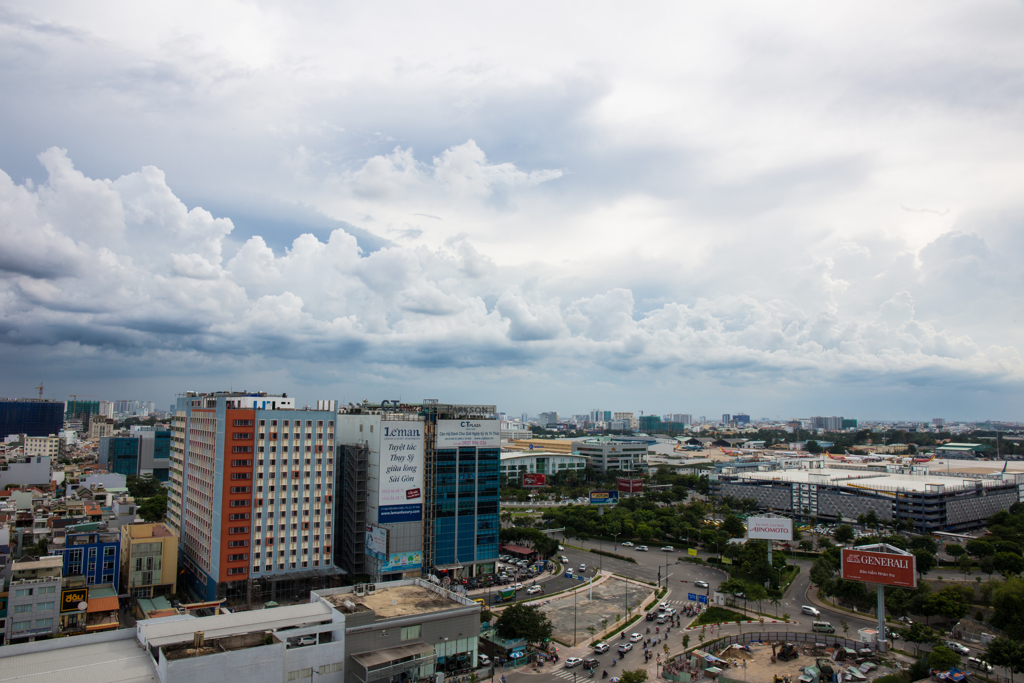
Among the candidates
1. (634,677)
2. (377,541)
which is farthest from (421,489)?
(634,677)

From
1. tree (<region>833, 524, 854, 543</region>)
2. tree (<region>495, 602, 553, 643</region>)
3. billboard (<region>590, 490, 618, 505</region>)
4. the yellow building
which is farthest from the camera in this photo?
billboard (<region>590, 490, 618, 505</region>)

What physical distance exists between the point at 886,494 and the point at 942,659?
80.6 metres

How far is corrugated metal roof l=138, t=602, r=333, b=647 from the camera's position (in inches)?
1641

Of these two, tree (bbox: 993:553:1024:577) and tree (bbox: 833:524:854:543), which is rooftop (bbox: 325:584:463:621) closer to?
tree (bbox: 993:553:1024:577)

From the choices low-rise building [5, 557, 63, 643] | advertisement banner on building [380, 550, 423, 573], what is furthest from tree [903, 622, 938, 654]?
low-rise building [5, 557, 63, 643]

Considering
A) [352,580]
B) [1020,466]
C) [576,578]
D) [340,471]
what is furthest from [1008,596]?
[1020,466]

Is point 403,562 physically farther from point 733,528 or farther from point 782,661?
point 733,528

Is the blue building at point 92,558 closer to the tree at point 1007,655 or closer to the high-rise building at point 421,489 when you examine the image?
the high-rise building at point 421,489

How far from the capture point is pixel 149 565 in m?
70.4

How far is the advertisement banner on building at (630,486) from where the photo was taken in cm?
13825

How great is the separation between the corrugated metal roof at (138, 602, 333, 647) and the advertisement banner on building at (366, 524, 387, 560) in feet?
75.3

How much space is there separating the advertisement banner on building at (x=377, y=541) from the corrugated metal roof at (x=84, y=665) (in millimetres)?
32052

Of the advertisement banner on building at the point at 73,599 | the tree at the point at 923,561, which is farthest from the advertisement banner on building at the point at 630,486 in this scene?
the advertisement banner on building at the point at 73,599

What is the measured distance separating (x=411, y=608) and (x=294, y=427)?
2964cm
